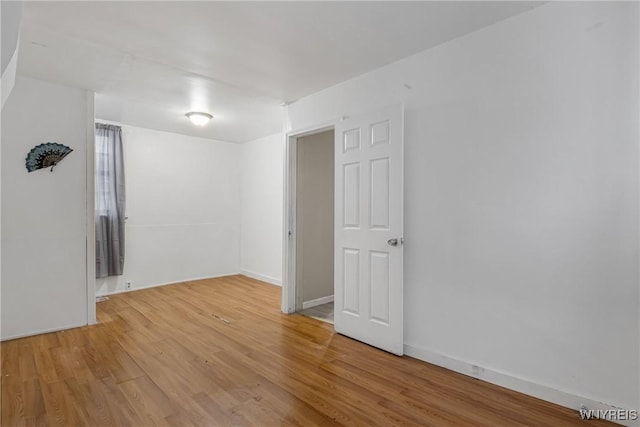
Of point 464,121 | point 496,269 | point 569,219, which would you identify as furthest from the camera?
point 464,121

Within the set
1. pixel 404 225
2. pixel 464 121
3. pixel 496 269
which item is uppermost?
pixel 464 121

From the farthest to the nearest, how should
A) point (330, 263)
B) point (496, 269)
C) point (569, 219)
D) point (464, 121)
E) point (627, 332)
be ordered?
point (330, 263) < point (464, 121) < point (496, 269) < point (569, 219) < point (627, 332)

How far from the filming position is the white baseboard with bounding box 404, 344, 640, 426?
194 centimetres

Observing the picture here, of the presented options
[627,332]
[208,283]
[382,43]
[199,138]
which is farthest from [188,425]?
[199,138]

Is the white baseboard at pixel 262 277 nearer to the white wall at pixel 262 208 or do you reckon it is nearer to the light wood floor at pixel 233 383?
the white wall at pixel 262 208

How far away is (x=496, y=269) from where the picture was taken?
2303 mm

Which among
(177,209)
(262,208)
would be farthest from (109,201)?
(262,208)

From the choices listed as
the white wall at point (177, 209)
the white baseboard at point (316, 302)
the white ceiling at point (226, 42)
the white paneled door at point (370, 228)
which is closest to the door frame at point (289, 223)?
the white baseboard at point (316, 302)

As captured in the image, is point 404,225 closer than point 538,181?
No

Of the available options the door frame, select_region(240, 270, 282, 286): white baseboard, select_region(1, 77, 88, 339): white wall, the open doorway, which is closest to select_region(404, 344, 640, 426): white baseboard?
the open doorway

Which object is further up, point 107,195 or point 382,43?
point 382,43

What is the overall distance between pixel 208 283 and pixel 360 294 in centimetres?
332

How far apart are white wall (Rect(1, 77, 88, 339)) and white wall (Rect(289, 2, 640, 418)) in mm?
3361

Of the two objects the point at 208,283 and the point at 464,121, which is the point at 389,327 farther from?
the point at 208,283
